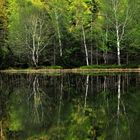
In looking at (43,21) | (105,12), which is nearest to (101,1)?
(105,12)

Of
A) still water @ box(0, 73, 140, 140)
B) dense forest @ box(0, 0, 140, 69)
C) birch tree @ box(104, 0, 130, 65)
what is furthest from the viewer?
dense forest @ box(0, 0, 140, 69)

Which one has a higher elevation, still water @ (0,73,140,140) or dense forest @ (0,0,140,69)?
dense forest @ (0,0,140,69)

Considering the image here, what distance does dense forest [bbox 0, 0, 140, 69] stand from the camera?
62688 millimetres

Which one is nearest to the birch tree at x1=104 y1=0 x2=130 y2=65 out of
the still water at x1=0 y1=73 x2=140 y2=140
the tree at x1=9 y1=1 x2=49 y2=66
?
the tree at x1=9 y1=1 x2=49 y2=66

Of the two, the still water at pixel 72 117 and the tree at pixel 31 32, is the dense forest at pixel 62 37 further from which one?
the still water at pixel 72 117

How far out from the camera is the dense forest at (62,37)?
206 ft

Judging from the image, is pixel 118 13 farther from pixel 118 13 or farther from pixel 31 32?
pixel 31 32

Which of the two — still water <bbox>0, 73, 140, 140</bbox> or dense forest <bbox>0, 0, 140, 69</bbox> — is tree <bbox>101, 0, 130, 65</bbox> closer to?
dense forest <bbox>0, 0, 140, 69</bbox>

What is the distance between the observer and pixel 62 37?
66312 mm

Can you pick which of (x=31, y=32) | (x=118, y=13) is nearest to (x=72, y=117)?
(x=118, y=13)

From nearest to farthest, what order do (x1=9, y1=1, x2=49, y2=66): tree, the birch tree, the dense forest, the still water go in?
the still water < the birch tree < the dense forest < (x1=9, y1=1, x2=49, y2=66): tree

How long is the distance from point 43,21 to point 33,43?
11.7 feet

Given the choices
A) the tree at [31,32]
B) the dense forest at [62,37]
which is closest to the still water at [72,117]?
the dense forest at [62,37]

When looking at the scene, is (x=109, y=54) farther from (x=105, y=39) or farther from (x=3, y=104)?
(x=3, y=104)
